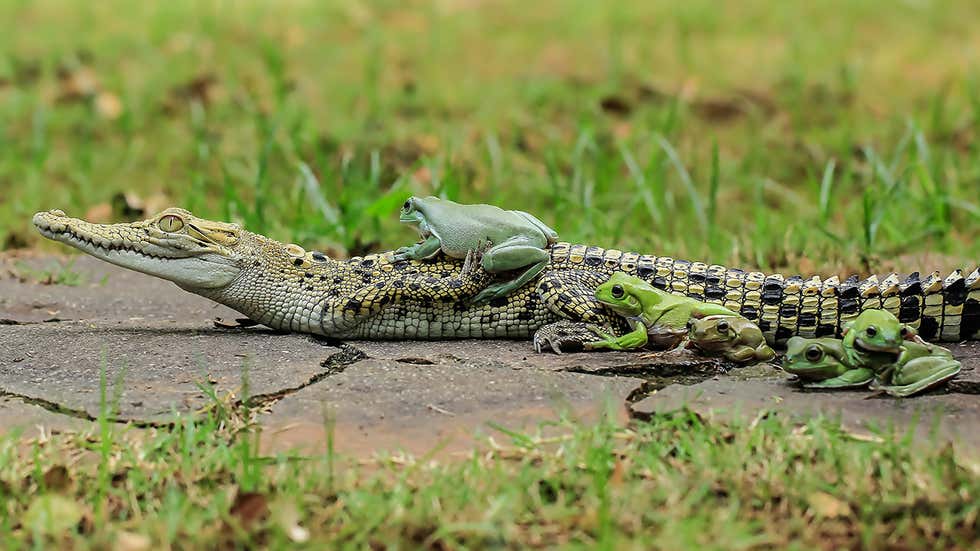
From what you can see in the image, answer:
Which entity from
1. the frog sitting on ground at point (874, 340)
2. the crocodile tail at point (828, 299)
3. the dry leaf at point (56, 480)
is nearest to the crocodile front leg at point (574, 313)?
the crocodile tail at point (828, 299)

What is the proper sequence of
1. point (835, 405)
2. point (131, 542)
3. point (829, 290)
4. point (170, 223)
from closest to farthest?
point (131, 542), point (835, 405), point (829, 290), point (170, 223)

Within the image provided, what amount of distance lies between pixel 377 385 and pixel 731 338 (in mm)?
1251

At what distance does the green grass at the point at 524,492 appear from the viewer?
2.99m

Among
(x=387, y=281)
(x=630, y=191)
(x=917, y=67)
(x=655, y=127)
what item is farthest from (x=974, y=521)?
(x=917, y=67)

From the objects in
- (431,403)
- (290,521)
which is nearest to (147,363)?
(431,403)

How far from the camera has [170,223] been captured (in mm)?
4555

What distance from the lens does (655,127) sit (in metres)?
8.64

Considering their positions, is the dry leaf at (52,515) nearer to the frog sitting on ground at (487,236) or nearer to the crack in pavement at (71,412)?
the crack in pavement at (71,412)

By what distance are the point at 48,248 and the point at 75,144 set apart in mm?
2341

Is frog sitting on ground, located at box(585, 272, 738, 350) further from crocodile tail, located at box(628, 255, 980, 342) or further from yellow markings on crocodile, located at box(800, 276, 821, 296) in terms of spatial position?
yellow markings on crocodile, located at box(800, 276, 821, 296)

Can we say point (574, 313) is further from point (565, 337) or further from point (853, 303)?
point (853, 303)

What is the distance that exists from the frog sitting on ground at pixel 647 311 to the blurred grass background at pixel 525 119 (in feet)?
5.64

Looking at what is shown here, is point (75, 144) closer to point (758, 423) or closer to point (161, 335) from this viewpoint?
point (161, 335)

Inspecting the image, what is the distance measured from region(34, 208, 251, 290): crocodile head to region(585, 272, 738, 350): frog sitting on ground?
4.81 feet
